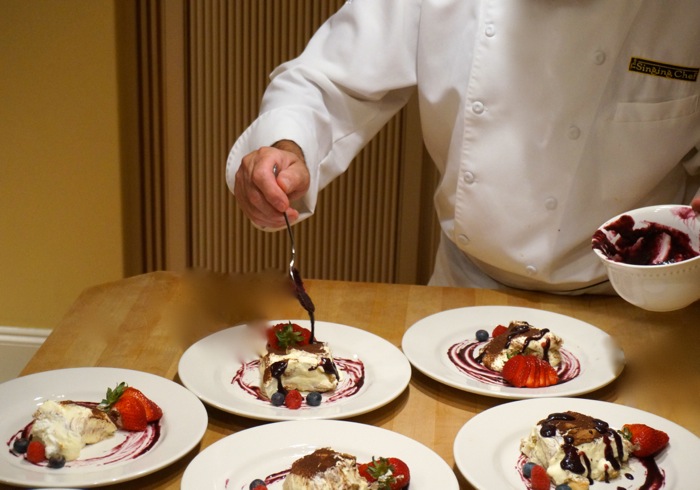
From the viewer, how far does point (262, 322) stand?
1.71 meters

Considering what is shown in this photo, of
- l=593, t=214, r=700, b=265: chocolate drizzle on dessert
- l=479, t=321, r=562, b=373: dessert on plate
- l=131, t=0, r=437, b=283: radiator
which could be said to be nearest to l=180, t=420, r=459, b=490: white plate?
l=479, t=321, r=562, b=373: dessert on plate

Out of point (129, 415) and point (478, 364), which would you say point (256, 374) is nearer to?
point (129, 415)

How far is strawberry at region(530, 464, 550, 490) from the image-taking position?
118 cm

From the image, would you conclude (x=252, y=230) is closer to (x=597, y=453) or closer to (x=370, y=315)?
(x=370, y=315)

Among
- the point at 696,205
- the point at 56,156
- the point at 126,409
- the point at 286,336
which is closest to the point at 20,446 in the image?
the point at 126,409

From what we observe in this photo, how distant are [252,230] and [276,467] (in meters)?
2.31

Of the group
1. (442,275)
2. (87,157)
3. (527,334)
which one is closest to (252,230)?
(87,157)

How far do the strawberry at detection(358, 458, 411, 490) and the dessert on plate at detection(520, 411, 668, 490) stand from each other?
188mm

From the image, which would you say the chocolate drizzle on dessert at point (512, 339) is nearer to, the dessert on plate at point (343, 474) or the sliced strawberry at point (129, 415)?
the dessert on plate at point (343, 474)

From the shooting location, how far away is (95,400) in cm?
137

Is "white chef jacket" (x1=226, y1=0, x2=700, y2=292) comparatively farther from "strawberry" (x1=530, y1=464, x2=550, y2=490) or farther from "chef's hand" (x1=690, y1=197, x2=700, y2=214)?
"strawberry" (x1=530, y1=464, x2=550, y2=490)

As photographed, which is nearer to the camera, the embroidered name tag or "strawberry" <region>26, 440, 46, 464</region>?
"strawberry" <region>26, 440, 46, 464</region>

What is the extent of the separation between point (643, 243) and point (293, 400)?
2.30 feet

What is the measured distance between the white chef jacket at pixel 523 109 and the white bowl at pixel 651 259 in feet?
0.87
